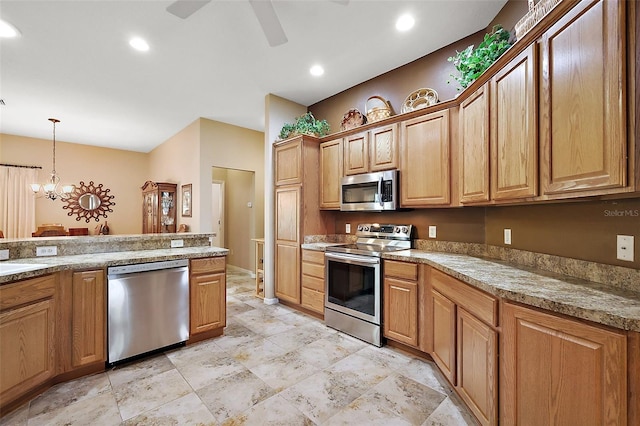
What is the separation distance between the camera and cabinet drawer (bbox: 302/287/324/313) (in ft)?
10.9

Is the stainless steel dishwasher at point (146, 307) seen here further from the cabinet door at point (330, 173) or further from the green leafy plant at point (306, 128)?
the green leafy plant at point (306, 128)

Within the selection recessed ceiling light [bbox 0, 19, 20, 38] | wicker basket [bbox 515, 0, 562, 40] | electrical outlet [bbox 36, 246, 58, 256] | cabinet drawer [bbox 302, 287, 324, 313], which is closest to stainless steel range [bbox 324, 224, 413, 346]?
cabinet drawer [bbox 302, 287, 324, 313]

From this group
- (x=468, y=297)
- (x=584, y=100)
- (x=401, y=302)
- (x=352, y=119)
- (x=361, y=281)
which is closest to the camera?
(x=584, y=100)

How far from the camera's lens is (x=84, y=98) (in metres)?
Result: 4.11

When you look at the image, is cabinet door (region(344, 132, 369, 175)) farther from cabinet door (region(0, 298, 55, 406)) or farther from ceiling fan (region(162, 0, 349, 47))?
cabinet door (region(0, 298, 55, 406))

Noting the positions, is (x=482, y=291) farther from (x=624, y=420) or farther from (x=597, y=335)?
(x=624, y=420)

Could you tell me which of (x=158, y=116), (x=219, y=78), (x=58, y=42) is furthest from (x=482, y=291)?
(x=158, y=116)

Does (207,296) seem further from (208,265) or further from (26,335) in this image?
(26,335)

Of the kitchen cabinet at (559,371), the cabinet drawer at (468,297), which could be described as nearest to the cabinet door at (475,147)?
the cabinet drawer at (468,297)

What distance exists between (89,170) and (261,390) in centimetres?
726

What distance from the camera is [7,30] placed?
8.32 feet

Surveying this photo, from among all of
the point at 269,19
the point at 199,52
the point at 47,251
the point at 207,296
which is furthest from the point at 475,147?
the point at 47,251

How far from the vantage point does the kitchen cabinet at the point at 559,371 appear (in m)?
0.98

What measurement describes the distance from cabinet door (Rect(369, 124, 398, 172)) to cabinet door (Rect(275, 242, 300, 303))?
146cm
